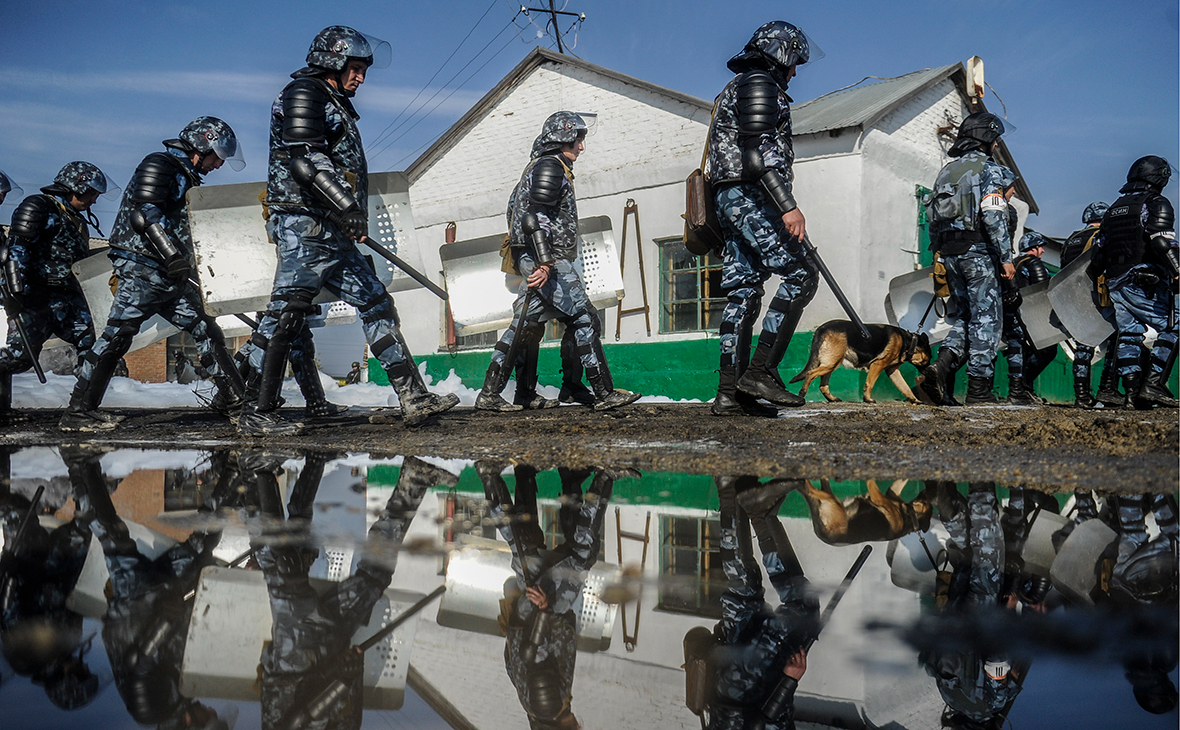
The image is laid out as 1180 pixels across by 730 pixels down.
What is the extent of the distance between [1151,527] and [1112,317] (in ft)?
19.4

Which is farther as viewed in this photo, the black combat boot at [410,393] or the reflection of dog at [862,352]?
the reflection of dog at [862,352]

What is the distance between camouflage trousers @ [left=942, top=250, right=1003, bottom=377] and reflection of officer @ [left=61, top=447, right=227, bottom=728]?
609 cm

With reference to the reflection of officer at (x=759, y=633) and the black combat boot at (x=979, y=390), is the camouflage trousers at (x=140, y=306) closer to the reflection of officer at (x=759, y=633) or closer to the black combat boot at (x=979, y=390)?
the reflection of officer at (x=759, y=633)

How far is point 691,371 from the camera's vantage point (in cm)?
946

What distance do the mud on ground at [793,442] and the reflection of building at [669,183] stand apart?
3.42 m

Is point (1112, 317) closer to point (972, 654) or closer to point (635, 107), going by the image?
point (635, 107)

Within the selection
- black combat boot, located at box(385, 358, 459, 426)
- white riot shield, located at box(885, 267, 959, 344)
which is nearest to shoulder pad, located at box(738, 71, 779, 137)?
black combat boot, located at box(385, 358, 459, 426)

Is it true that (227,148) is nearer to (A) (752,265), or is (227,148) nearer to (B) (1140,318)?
(A) (752,265)

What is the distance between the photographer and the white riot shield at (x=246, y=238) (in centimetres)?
605

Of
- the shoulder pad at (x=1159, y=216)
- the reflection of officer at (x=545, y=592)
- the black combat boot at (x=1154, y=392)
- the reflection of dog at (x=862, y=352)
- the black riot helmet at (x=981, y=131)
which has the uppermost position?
the black riot helmet at (x=981, y=131)

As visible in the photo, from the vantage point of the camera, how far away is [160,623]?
125 cm

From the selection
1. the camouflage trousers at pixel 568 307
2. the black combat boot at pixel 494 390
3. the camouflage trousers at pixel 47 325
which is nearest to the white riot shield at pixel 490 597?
the camouflage trousers at pixel 568 307

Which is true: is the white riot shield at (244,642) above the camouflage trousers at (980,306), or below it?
below

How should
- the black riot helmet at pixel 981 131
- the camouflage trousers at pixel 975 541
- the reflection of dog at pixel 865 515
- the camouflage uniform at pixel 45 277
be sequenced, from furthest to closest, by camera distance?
the black riot helmet at pixel 981 131 → the camouflage uniform at pixel 45 277 → the reflection of dog at pixel 865 515 → the camouflage trousers at pixel 975 541
